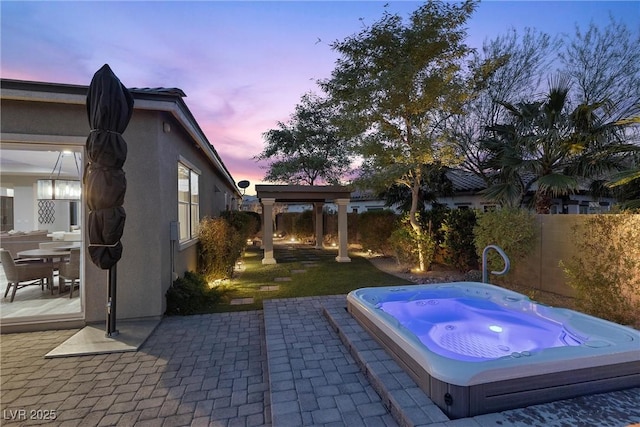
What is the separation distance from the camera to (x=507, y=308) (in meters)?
5.38

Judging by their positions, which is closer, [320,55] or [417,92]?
[417,92]

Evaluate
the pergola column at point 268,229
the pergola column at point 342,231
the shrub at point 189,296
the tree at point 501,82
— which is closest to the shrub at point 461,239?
the tree at point 501,82

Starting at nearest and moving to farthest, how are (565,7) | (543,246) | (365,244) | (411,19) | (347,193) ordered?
(543,246) < (411,19) < (565,7) < (347,193) < (365,244)

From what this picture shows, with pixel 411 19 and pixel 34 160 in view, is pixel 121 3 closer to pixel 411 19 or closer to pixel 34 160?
pixel 34 160

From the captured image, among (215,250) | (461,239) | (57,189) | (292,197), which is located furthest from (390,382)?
(292,197)

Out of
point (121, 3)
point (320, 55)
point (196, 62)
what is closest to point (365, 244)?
point (320, 55)

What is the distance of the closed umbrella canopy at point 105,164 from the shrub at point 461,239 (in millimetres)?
9188

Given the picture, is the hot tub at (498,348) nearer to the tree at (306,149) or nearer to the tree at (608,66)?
the tree at (608,66)

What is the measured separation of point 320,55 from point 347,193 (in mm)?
5645

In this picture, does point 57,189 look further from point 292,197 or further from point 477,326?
point 477,326

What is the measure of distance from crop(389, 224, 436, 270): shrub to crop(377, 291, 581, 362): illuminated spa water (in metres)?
4.17

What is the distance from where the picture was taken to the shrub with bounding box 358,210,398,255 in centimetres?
1410

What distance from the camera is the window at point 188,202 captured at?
7.73m

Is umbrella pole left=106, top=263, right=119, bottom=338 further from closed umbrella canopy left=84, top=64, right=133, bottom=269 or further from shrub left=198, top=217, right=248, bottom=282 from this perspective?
shrub left=198, top=217, right=248, bottom=282
